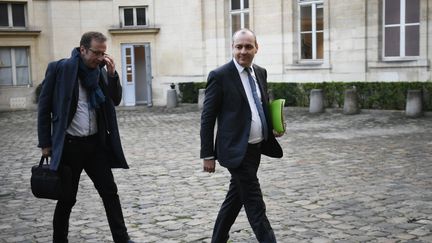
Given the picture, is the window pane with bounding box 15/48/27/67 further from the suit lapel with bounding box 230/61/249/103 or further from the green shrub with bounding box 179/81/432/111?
the suit lapel with bounding box 230/61/249/103

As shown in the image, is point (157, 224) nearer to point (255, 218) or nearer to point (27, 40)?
point (255, 218)

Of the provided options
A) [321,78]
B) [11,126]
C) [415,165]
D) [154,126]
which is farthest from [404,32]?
[11,126]

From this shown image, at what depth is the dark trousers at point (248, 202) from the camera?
13.9ft

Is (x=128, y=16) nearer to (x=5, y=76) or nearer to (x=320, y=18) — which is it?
(x=5, y=76)

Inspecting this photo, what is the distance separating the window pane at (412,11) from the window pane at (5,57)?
16.0m

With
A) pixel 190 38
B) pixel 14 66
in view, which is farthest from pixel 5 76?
pixel 190 38

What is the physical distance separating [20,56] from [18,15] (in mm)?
1742

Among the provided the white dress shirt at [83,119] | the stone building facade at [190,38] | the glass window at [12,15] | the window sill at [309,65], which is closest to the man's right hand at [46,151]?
the white dress shirt at [83,119]

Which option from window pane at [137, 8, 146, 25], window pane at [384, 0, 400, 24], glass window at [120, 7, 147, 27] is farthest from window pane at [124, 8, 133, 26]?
window pane at [384, 0, 400, 24]

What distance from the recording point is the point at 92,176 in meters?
4.92

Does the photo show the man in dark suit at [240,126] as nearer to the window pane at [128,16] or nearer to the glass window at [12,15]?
the window pane at [128,16]

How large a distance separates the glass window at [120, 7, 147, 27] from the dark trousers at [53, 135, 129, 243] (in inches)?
796

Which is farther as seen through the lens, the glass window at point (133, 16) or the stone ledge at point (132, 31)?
the glass window at point (133, 16)

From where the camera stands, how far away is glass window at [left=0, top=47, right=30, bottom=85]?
2361 cm
